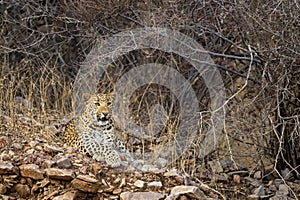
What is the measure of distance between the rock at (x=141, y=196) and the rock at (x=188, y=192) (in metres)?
0.10

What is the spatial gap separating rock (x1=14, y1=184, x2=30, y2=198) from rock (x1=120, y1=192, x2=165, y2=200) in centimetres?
101

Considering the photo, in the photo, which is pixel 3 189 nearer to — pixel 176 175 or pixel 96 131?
pixel 96 131

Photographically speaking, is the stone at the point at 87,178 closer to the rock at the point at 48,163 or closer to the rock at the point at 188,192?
the rock at the point at 48,163

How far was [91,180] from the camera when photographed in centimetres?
571

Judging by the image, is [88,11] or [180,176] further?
[88,11]

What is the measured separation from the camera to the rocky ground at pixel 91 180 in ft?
18.8

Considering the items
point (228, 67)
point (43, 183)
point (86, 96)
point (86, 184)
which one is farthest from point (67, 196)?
point (228, 67)

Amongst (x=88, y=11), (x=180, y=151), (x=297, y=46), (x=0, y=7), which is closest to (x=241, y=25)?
(x=297, y=46)

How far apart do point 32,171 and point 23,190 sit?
21 centimetres

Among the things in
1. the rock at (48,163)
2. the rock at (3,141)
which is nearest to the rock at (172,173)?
the rock at (48,163)

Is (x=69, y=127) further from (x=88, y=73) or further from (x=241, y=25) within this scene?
(x=241, y=25)

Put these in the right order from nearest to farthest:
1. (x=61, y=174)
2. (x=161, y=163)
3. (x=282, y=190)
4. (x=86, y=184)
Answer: (x=86, y=184), (x=61, y=174), (x=161, y=163), (x=282, y=190)

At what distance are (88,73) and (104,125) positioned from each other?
6.55ft

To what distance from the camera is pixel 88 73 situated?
331 inches
